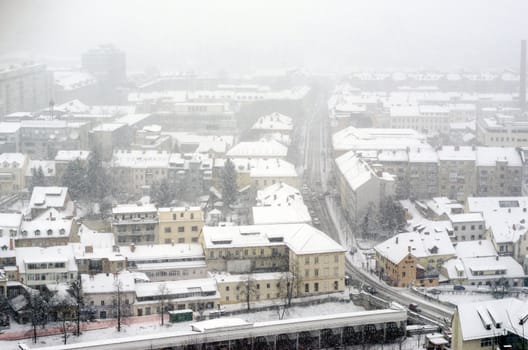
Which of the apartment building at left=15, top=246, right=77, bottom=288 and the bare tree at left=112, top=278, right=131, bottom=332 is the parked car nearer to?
the bare tree at left=112, top=278, right=131, bottom=332

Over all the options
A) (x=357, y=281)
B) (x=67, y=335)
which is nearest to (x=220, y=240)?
(x=357, y=281)

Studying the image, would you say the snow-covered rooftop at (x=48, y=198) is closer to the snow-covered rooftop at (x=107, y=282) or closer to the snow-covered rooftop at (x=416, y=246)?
the snow-covered rooftop at (x=107, y=282)

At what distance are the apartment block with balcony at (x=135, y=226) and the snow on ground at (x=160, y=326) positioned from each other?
114 inches

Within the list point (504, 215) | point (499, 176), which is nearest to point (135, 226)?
point (504, 215)

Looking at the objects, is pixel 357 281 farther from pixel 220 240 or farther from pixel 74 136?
pixel 74 136

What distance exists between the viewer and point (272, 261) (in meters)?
14.6

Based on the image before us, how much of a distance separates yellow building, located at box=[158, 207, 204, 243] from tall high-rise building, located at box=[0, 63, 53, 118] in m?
12.6

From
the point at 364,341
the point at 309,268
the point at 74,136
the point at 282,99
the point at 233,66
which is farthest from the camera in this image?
the point at 233,66

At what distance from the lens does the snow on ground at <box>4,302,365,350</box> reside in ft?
39.4

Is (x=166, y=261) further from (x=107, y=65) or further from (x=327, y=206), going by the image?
Answer: (x=107, y=65)

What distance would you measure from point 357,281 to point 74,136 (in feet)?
35.2

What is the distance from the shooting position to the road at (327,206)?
13734 mm

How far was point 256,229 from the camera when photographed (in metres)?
15.1

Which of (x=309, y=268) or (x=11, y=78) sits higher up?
(x=11, y=78)
